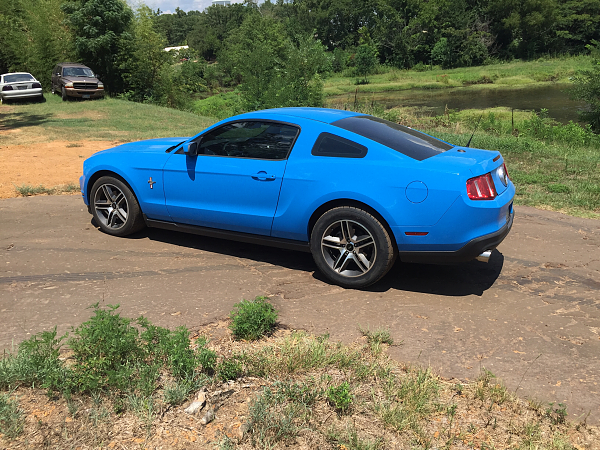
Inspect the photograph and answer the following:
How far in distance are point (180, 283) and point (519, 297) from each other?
10.4 ft

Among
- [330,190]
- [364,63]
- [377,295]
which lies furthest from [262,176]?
[364,63]

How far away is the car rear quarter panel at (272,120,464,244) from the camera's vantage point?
452 cm

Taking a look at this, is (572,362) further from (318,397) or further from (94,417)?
(94,417)

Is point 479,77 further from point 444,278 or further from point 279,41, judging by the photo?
point 444,278

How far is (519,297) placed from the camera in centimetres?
483

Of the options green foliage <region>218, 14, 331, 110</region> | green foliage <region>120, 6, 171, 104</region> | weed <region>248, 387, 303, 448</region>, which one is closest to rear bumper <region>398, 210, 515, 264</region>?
weed <region>248, 387, 303, 448</region>

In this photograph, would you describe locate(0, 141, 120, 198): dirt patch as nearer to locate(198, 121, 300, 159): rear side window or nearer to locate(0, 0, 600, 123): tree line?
locate(198, 121, 300, 159): rear side window

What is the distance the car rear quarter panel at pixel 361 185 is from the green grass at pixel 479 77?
142 feet

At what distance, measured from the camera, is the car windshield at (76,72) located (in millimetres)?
25906

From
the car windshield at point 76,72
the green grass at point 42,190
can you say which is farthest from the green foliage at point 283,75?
the green grass at point 42,190

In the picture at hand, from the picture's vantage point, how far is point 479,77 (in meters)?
52.6

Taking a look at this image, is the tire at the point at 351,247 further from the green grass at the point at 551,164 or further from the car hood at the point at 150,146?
the green grass at the point at 551,164

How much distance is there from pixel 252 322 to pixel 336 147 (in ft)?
6.31

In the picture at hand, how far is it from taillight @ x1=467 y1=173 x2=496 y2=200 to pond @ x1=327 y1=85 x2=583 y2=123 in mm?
21772
